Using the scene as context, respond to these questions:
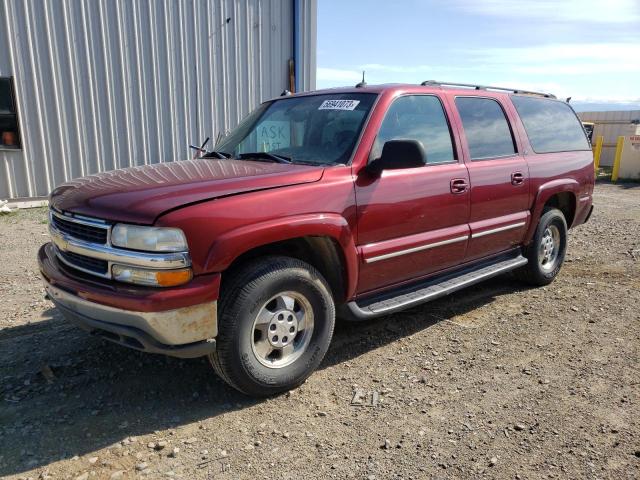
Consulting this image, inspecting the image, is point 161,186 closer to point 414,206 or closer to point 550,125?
point 414,206

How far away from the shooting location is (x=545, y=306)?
481cm

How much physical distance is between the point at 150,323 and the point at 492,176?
10.1 ft

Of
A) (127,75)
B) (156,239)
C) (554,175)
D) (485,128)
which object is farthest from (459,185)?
(127,75)

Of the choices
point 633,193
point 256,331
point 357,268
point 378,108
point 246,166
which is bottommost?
point 633,193

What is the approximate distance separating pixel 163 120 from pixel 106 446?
814 cm

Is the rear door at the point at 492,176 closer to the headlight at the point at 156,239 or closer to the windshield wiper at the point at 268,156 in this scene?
the windshield wiper at the point at 268,156

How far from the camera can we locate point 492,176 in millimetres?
4359

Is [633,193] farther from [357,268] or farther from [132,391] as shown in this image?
[132,391]

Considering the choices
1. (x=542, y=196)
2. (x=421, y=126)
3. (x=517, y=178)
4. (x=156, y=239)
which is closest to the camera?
(x=156, y=239)

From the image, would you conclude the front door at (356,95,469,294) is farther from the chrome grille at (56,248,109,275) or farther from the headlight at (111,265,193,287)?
the chrome grille at (56,248,109,275)

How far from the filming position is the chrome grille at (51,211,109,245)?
277 centimetres

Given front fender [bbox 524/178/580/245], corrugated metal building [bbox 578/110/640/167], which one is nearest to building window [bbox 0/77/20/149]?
front fender [bbox 524/178/580/245]

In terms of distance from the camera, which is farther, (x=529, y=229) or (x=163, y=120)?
(x=163, y=120)

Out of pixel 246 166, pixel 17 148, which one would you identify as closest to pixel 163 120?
pixel 17 148
